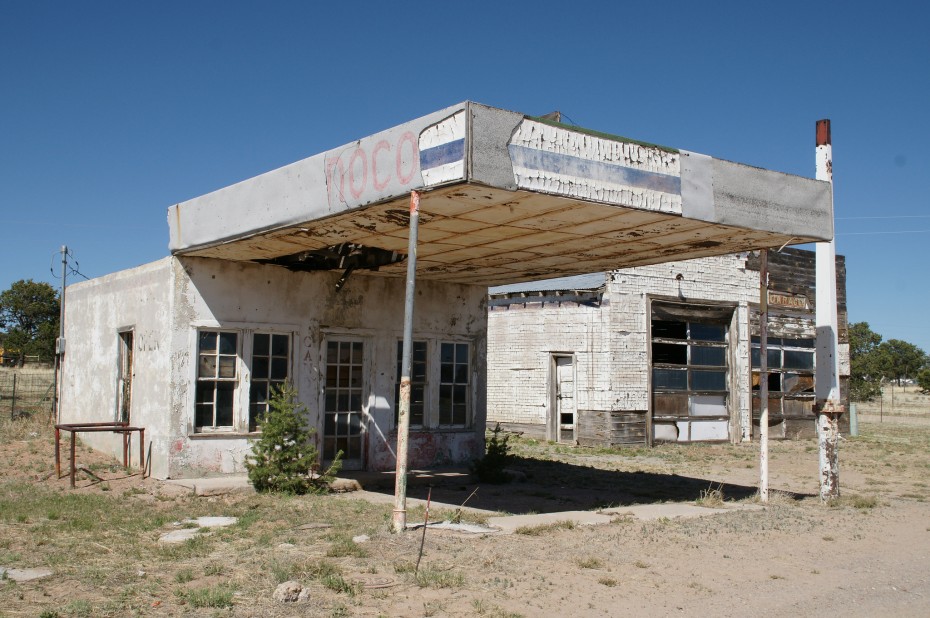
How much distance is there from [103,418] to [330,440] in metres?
4.04

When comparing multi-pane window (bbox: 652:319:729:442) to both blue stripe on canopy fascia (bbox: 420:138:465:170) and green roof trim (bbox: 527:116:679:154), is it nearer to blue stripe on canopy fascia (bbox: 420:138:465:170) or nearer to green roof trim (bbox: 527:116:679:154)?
green roof trim (bbox: 527:116:679:154)

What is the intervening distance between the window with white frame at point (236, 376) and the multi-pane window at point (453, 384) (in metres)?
3.02

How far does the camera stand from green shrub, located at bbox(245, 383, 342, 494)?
442 inches

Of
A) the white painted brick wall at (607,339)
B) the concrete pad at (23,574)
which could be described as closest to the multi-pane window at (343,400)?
the concrete pad at (23,574)

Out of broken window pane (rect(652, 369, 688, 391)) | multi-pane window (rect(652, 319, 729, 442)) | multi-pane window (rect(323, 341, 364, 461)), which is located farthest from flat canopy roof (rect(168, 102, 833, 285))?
→ multi-pane window (rect(652, 319, 729, 442))

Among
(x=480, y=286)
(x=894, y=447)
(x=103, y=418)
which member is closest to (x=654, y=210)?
(x=480, y=286)

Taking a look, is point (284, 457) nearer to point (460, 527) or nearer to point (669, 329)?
point (460, 527)

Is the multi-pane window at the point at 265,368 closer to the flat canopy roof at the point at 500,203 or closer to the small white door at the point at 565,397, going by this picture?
the flat canopy roof at the point at 500,203

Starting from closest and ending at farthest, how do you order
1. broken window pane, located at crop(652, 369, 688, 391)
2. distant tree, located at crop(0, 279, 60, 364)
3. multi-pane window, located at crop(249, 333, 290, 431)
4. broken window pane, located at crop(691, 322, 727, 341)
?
multi-pane window, located at crop(249, 333, 290, 431) → broken window pane, located at crop(652, 369, 688, 391) → broken window pane, located at crop(691, 322, 727, 341) → distant tree, located at crop(0, 279, 60, 364)

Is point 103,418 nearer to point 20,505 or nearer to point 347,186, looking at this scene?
point 20,505

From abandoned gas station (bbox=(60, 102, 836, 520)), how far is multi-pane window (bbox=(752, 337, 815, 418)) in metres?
12.6

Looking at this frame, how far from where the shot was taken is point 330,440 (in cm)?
1350

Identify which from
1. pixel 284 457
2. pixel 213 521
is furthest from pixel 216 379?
pixel 213 521

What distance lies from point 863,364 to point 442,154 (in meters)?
56.2
